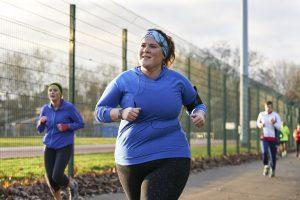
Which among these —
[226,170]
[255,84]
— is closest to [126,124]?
[226,170]

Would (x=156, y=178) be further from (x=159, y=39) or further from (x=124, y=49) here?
(x=124, y=49)

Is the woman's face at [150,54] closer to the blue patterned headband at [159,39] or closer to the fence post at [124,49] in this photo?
the blue patterned headband at [159,39]

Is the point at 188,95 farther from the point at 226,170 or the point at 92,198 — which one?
the point at 226,170

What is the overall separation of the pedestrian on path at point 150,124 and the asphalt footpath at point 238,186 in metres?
5.41

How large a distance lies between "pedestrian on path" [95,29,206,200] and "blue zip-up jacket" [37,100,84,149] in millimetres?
4234

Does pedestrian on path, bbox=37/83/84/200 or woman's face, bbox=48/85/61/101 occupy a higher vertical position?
woman's face, bbox=48/85/61/101

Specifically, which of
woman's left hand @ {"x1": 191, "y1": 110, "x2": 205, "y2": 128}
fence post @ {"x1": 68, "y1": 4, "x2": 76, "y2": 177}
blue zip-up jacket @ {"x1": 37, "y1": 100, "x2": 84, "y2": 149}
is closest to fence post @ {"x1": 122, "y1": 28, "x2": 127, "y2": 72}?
fence post @ {"x1": 68, "y1": 4, "x2": 76, "y2": 177}

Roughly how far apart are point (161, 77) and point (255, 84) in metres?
23.3

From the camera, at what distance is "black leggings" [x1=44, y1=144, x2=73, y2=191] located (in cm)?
845

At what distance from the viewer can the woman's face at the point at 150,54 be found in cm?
456

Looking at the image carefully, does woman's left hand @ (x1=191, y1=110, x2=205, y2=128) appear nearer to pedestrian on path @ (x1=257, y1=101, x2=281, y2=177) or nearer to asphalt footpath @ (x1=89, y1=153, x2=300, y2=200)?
asphalt footpath @ (x1=89, y1=153, x2=300, y2=200)

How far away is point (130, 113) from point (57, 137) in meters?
4.62

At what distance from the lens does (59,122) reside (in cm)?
875

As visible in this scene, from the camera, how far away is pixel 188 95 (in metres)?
4.73
